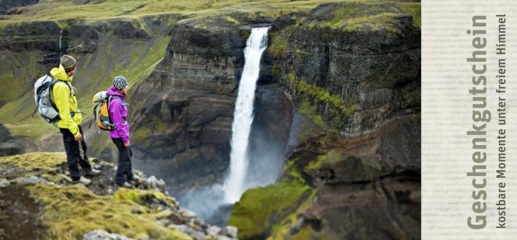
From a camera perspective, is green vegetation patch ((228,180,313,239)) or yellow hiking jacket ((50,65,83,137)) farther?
green vegetation patch ((228,180,313,239))

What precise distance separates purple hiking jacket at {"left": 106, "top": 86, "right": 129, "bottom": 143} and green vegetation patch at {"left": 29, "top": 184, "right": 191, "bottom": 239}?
5.75ft

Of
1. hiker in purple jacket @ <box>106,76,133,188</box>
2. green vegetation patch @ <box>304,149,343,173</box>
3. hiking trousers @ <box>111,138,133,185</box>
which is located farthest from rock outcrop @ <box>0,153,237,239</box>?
green vegetation patch @ <box>304,149,343,173</box>

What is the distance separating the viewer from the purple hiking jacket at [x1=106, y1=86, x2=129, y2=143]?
11.6 m

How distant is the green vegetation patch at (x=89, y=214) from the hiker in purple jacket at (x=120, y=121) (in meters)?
0.94

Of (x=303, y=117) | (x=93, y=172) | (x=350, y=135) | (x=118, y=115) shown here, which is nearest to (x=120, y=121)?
(x=118, y=115)

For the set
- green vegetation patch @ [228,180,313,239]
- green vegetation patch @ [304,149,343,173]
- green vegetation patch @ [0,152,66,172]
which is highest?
green vegetation patch @ [0,152,66,172]

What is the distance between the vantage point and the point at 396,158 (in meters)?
21.7

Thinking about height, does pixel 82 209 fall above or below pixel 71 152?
below

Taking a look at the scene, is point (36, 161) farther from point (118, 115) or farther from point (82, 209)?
point (82, 209)

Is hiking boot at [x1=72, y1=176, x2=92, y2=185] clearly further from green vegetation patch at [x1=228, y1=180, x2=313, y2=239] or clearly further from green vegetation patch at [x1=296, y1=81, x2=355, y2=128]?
green vegetation patch at [x1=296, y1=81, x2=355, y2=128]

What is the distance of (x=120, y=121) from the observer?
11680 mm

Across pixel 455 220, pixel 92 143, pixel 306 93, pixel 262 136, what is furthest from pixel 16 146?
pixel 455 220

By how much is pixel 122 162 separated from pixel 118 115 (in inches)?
60.6

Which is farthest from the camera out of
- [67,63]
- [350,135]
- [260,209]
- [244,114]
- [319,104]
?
[244,114]
